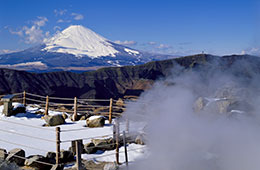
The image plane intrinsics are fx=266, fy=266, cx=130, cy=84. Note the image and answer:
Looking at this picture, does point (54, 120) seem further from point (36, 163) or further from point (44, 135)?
point (36, 163)

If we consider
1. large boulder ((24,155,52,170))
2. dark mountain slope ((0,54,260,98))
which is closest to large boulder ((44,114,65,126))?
large boulder ((24,155,52,170))

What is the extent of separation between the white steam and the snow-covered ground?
96cm

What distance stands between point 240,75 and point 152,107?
201cm

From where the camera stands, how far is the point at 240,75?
208 inches

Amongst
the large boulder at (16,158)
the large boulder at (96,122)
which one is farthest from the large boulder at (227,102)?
the large boulder at (96,122)

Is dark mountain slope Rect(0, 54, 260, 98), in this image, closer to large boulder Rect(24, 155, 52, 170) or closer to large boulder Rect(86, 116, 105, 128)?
large boulder Rect(86, 116, 105, 128)

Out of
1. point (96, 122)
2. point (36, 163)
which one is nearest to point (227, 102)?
point (36, 163)

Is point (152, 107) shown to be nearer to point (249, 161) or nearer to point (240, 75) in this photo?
point (240, 75)

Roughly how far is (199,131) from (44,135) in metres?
5.52

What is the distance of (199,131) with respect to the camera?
198 inches

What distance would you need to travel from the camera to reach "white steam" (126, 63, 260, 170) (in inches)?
174

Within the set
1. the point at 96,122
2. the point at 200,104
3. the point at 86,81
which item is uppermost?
the point at 200,104

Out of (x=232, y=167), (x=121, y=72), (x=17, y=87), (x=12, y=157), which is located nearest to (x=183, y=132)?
(x=232, y=167)

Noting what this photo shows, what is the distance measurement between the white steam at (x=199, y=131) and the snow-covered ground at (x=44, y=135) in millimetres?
962
